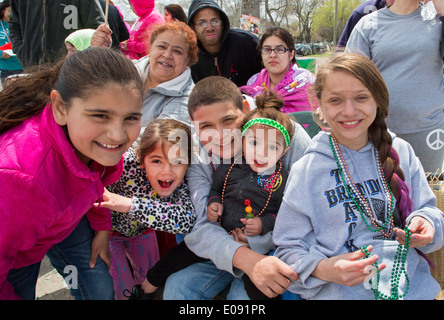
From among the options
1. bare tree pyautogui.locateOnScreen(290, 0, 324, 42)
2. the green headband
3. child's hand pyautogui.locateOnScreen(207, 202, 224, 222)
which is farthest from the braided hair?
bare tree pyautogui.locateOnScreen(290, 0, 324, 42)

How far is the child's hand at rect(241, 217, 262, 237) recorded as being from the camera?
1616 millimetres

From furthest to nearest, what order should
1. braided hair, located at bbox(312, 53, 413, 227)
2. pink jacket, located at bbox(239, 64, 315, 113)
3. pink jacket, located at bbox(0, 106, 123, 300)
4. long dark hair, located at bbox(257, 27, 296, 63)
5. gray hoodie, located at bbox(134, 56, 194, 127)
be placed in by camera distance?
long dark hair, located at bbox(257, 27, 296, 63) < pink jacket, located at bbox(239, 64, 315, 113) < gray hoodie, located at bbox(134, 56, 194, 127) < braided hair, located at bbox(312, 53, 413, 227) < pink jacket, located at bbox(0, 106, 123, 300)

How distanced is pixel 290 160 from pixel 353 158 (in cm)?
38

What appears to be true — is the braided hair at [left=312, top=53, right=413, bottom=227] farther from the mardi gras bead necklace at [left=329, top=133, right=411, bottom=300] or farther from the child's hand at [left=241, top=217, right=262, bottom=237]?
the child's hand at [left=241, top=217, right=262, bottom=237]

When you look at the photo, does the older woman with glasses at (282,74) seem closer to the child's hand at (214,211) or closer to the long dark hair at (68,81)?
the child's hand at (214,211)

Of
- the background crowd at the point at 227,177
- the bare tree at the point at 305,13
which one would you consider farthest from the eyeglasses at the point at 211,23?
the bare tree at the point at 305,13

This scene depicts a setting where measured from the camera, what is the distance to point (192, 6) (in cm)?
336

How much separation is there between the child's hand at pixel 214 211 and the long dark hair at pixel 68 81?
711mm

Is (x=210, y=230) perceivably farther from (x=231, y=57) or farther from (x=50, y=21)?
(x=50, y=21)

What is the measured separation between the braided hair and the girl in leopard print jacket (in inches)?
35.3

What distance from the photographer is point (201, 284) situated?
67.7 inches

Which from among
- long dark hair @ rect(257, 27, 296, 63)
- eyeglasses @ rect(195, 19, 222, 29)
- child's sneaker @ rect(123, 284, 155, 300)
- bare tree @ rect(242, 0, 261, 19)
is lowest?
child's sneaker @ rect(123, 284, 155, 300)

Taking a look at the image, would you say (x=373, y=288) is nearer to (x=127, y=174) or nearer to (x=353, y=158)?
(x=353, y=158)
